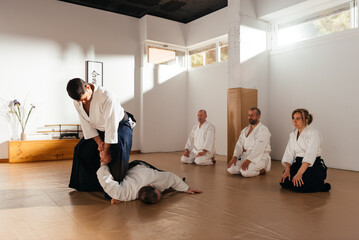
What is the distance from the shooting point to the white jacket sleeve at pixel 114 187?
247 centimetres

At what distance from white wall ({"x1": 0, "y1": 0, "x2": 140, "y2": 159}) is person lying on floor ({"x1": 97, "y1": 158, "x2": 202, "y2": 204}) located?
353 centimetres

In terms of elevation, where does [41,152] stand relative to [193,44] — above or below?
below

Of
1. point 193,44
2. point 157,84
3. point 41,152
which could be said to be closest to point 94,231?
point 41,152

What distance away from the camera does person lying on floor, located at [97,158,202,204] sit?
243 cm

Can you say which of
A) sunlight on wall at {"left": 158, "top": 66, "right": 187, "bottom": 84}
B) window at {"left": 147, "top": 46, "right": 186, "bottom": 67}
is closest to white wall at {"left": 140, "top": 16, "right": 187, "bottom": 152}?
sunlight on wall at {"left": 158, "top": 66, "right": 187, "bottom": 84}

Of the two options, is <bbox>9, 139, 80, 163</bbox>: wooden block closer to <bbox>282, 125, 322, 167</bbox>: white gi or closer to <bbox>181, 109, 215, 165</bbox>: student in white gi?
<bbox>181, 109, 215, 165</bbox>: student in white gi

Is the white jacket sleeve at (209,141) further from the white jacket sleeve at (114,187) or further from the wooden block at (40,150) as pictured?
the wooden block at (40,150)

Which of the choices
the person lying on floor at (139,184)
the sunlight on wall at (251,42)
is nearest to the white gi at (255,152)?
the person lying on floor at (139,184)

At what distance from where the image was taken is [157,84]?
671cm

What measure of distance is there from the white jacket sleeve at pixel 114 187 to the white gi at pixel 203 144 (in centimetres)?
226

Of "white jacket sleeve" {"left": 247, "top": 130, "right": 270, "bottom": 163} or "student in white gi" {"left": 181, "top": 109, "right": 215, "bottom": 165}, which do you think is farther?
"student in white gi" {"left": 181, "top": 109, "right": 215, "bottom": 165}

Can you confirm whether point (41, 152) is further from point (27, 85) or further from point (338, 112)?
point (338, 112)

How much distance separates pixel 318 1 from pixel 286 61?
107 cm

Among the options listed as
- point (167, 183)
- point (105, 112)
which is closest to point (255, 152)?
point (167, 183)
